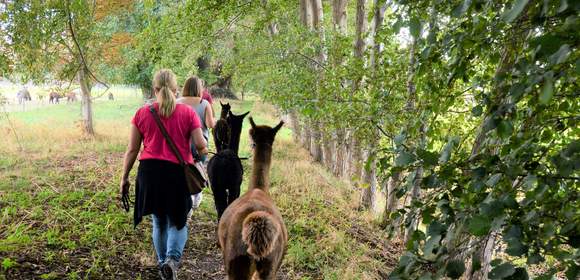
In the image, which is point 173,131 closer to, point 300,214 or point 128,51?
point 300,214

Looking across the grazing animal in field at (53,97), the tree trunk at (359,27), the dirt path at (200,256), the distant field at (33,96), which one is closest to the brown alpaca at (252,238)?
the dirt path at (200,256)

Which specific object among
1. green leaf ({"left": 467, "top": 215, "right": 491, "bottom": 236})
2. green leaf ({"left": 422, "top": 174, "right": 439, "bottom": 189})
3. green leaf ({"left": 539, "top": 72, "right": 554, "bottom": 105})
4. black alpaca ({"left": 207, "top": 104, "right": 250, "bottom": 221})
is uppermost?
green leaf ({"left": 539, "top": 72, "right": 554, "bottom": 105})

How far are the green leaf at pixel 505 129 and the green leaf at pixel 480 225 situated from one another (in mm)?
254

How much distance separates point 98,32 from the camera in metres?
16.0

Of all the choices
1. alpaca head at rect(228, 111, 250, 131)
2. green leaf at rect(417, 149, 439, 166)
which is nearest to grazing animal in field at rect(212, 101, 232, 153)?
alpaca head at rect(228, 111, 250, 131)

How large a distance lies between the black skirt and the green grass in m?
1.19

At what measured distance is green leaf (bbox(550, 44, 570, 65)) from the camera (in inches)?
41.5

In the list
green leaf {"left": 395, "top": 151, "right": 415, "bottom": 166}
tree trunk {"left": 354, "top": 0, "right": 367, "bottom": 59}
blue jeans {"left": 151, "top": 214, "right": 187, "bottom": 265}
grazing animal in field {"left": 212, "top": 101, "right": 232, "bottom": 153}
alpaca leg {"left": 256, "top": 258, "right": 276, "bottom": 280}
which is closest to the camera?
green leaf {"left": 395, "top": 151, "right": 415, "bottom": 166}

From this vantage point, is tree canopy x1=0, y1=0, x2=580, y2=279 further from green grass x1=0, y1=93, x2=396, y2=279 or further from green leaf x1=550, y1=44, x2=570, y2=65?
green grass x1=0, y1=93, x2=396, y2=279

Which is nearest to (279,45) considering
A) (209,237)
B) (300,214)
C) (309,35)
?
(309,35)

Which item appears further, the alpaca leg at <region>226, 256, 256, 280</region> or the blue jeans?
the blue jeans

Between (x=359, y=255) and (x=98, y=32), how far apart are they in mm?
12882

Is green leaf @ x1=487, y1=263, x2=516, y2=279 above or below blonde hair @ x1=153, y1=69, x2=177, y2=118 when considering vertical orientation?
below

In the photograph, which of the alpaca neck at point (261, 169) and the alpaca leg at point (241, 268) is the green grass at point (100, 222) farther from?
the alpaca leg at point (241, 268)
